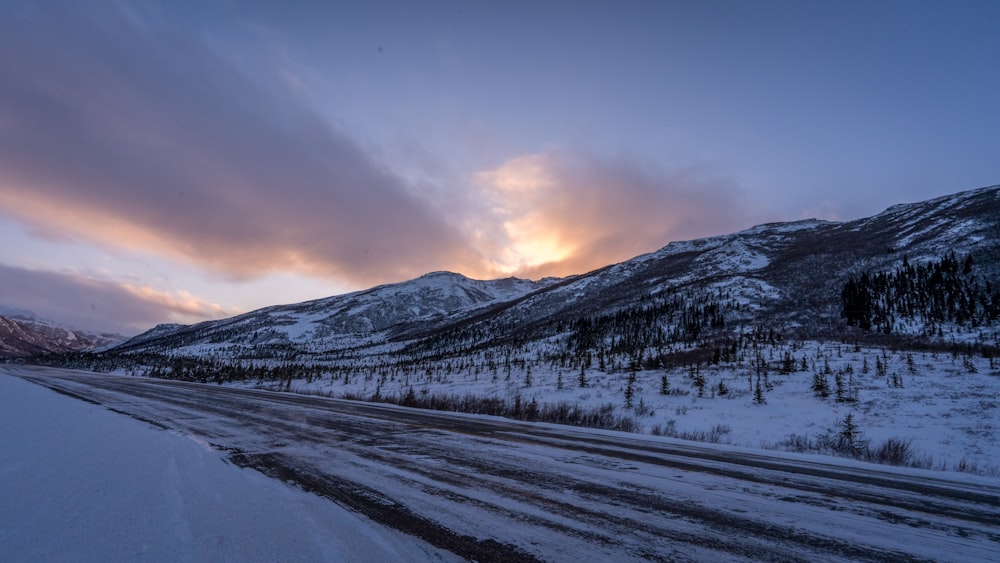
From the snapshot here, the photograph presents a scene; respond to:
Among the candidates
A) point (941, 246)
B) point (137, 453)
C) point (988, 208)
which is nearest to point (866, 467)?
point (137, 453)

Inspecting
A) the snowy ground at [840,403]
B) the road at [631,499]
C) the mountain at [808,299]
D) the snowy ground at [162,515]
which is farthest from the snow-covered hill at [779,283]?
the snowy ground at [162,515]

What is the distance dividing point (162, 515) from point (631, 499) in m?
3.66

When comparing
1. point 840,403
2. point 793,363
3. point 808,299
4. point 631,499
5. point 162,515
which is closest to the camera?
point 162,515

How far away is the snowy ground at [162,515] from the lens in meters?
2.50

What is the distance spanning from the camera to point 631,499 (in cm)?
364

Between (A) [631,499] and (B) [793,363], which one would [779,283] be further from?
(A) [631,499]

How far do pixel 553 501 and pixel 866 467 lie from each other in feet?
18.2

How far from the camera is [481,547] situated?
2625 mm

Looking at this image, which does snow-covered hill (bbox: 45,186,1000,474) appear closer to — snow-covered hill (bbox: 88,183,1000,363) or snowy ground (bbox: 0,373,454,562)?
snow-covered hill (bbox: 88,183,1000,363)

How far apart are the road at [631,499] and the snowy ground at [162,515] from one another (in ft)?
0.94

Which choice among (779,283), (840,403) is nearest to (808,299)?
(779,283)

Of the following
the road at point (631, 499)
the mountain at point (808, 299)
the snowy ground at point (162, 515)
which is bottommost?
the snowy ground at point (162, 515)

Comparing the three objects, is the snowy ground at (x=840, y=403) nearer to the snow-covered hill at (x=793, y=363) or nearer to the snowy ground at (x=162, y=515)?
the snow-covered hill at (x=793, y=363)

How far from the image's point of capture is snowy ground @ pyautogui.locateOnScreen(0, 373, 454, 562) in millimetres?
2496
